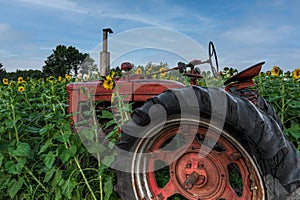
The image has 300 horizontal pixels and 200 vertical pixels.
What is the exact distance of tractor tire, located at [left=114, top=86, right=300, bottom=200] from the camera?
6.62 feet

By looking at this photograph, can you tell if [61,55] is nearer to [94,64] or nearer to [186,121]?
[94,64]

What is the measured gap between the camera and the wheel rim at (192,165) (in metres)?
2.13

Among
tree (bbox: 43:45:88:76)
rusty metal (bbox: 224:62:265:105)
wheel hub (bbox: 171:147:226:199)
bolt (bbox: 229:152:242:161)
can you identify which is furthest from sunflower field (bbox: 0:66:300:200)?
tree (bbox: 43:45:88:76)

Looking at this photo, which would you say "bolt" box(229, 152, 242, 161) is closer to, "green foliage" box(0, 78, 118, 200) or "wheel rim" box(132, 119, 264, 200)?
"wheel rim" box(132, 119, 264, 200)

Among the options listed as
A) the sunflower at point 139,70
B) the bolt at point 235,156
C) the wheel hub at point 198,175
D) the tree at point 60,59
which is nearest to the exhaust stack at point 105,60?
the sunflower at point 139,70

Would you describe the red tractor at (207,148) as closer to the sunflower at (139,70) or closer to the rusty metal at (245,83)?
the rusty metal at (245,83)

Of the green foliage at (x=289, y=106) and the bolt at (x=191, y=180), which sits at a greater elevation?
the green foliage at (x=289, y=106)

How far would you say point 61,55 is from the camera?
2488cm

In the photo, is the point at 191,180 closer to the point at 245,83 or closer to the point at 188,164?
the point at 188,164

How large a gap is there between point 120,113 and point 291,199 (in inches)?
60.6

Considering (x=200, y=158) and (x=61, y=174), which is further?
(x=61, y=174)

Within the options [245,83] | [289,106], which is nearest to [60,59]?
[289,106]

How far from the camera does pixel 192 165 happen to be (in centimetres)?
229

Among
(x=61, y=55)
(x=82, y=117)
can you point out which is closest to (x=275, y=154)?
(x=82, y=117)
